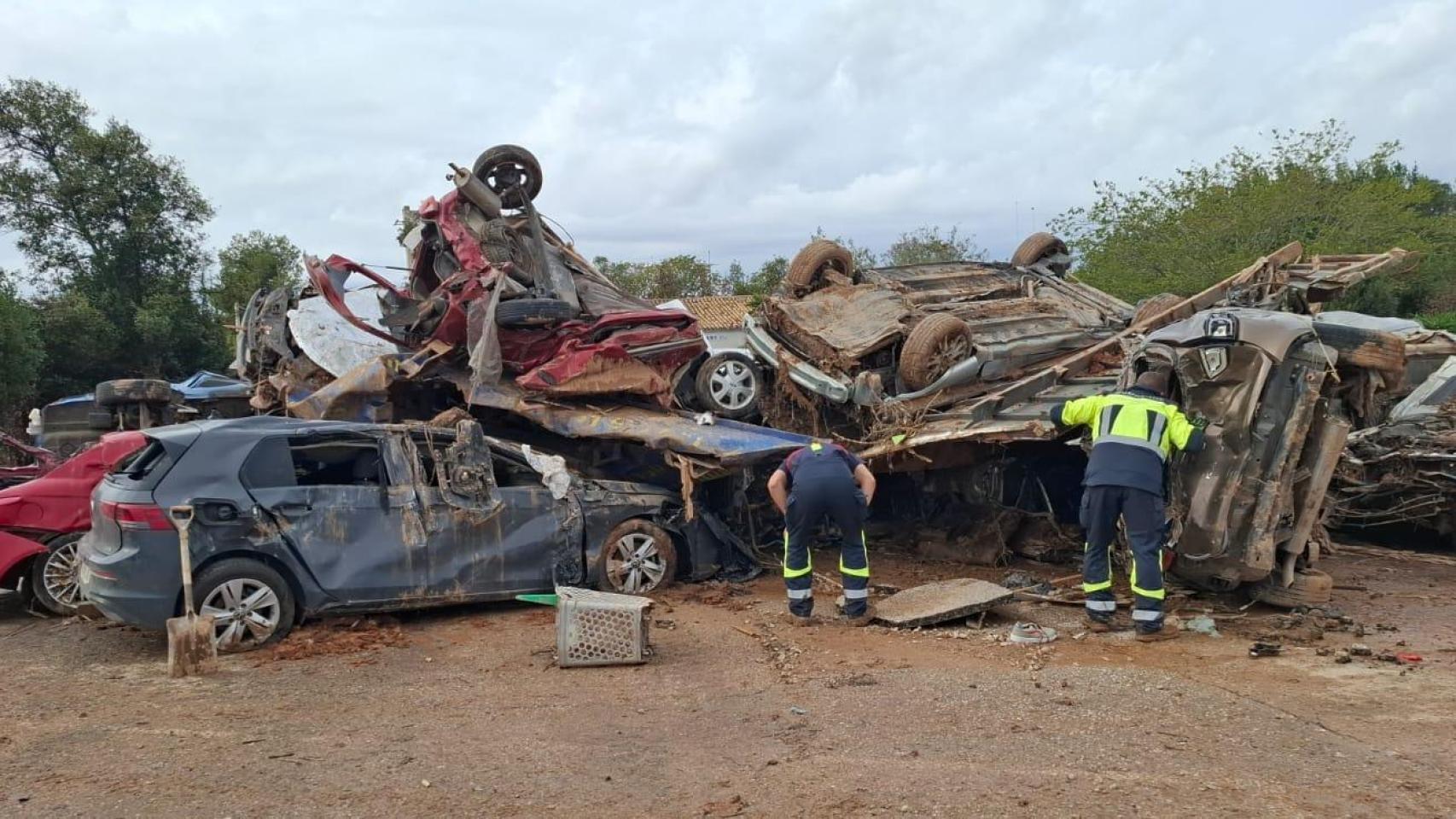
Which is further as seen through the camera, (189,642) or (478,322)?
(478,322)

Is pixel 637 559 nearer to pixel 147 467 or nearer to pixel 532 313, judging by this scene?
pixel 532 313

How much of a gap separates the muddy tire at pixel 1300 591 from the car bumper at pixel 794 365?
354cm

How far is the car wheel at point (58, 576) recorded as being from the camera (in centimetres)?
685

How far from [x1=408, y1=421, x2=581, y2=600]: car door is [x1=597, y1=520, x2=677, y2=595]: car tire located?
259 mm

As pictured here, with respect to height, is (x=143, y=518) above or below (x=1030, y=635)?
above

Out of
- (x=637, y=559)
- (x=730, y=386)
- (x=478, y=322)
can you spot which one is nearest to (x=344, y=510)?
(x=637, y=559)

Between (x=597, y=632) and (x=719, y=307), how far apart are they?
1349 inches

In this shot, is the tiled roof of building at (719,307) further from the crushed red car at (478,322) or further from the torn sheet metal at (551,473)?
the torn sheet metal at (551,473)

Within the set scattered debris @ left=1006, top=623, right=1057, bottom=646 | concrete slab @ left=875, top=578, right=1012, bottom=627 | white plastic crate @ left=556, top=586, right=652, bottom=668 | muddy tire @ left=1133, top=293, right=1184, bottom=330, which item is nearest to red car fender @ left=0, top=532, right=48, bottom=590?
white plastic crate @ left=556, top=586, right=652, bottom=668

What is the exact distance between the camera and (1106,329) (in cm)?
942

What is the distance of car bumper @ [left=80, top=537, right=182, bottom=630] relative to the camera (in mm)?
5523

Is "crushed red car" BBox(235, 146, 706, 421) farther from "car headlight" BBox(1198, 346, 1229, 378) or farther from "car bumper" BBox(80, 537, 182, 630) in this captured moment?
"car headlight" BBox(1198, 346, 1229, 378)

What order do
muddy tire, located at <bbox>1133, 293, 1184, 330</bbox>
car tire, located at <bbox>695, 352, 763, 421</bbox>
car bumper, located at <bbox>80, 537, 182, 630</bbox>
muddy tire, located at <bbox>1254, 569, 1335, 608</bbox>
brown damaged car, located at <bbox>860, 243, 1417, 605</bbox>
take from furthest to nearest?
car tire, located at <bbox>695, 352, 763, 421</bbox>, muddy tire, located at <bbox>1133, 293, 1184, 330</bbox>, muddy tire, located at <bbox>1254, 569, 1335, 608</bbox>, brown damaged car, located at <bbox>860, 243, 1417, 605</bbox>, car bumper, located at <bbox>80, 537, 182, 630</bbox>

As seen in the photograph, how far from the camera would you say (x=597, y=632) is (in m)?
5.43
